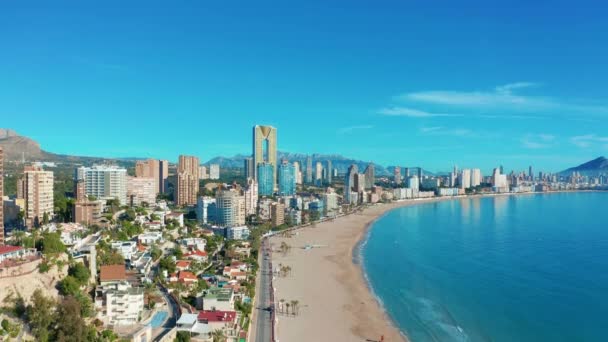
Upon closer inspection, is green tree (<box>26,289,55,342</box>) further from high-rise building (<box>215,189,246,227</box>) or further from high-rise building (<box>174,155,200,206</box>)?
high-rise building (<box>174,155,200,206</box>)

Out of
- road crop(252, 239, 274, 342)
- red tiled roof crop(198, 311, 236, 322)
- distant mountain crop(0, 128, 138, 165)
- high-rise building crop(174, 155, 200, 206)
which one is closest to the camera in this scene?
red tiled roof crop(198, 311, 236, 322)

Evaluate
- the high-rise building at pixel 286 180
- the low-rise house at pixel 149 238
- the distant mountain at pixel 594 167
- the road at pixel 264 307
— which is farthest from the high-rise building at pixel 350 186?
the distant mountain at pixel 594 167

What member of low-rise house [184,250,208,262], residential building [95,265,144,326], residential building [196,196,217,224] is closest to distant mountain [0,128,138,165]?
residential building [196,196,217,224]

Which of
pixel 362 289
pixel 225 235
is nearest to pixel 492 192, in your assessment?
pixel 225 235

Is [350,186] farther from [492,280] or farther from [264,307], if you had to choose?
[264,307]

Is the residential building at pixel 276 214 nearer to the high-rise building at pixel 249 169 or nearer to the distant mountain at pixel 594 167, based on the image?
the high-rise building at pixel 249 169

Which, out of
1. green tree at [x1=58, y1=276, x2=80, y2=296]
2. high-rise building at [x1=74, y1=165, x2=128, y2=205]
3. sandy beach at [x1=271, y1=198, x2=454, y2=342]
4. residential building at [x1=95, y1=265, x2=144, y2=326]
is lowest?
sandy beach at [x1=271, y1=198, x2=454, y2=342]

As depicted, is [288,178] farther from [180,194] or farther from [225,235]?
[225,235]

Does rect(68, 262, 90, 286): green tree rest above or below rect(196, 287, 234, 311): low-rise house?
above
